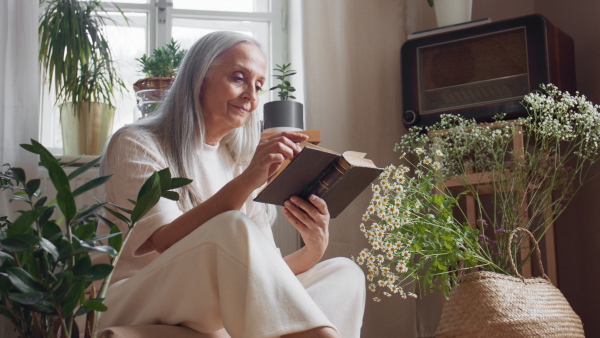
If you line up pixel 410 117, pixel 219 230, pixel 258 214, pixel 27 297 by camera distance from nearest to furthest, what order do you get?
pixel 27 297 < pixel 219 230 < pixel 258 214 < pixel 410 117

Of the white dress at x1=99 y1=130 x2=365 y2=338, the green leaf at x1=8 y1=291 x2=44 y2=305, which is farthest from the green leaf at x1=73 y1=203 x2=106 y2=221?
the white dress at x1=99 y1=130 x2=365 y2=338

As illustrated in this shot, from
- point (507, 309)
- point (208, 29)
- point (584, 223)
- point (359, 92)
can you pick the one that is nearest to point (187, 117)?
→ point (507, 309)

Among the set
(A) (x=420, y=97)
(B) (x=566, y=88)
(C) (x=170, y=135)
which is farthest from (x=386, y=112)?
(C) (x=170, y=135)

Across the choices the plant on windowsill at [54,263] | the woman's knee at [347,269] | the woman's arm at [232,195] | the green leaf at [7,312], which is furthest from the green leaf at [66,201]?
the woman's knee at [347,269]

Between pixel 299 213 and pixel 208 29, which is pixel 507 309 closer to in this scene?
pixel 299 213

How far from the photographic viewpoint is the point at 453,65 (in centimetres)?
227

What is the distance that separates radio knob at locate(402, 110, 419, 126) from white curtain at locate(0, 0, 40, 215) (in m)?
1.21

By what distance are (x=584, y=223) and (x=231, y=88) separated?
1.48 metres

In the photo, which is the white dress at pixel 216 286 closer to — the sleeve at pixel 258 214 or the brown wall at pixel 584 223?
the sleeve at pixel 258 214

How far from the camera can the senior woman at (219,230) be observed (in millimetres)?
1049

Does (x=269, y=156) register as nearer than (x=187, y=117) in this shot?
Yes

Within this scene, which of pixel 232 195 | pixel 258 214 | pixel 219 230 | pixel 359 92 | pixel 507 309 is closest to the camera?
pixel 219 230

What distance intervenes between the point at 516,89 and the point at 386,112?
0.51 meters

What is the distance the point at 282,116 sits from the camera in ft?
7.10
